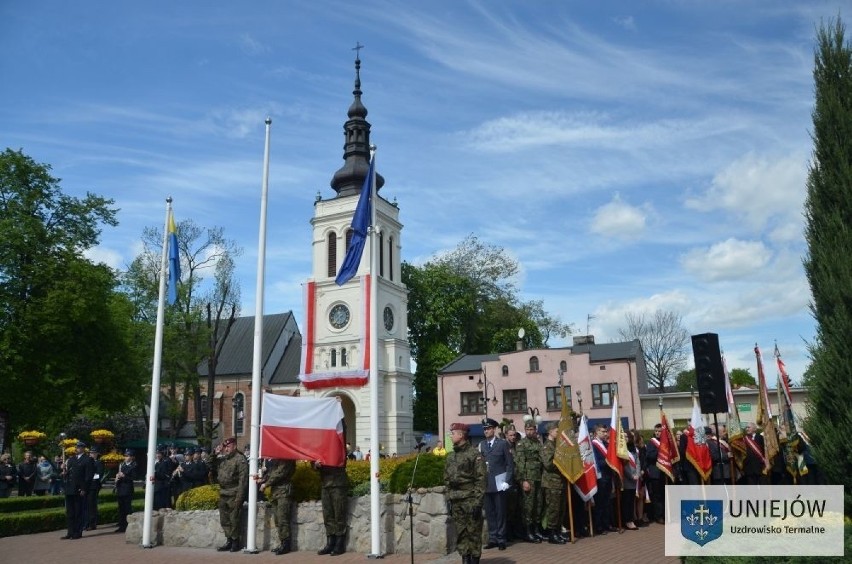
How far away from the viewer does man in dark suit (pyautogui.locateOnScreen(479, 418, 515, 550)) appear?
1160cm

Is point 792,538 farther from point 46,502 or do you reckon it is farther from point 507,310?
point 507,310

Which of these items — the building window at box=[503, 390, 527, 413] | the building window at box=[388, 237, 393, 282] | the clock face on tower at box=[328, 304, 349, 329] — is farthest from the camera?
the building window at box=[388, 237, 393, 282]

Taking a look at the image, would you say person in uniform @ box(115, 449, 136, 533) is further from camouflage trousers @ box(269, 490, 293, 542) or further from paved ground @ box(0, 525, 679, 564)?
camouflage trousers @ box(269, 490, 293, 542)

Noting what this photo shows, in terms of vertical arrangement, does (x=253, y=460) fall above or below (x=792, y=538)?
above

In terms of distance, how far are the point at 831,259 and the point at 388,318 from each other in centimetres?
4940

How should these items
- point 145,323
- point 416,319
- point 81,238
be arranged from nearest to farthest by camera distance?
point 81,238 < point 145,323 < point 416,319

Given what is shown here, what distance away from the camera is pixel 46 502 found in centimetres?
1938

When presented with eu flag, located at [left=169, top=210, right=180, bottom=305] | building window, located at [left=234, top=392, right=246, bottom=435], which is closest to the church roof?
building window, located at [left=234, top=392, right=246, bottom=435]

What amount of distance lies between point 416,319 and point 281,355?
46.7 ft

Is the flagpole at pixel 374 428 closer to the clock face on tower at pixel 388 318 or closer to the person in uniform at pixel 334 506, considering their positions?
the person in uniform at pixel 334 506

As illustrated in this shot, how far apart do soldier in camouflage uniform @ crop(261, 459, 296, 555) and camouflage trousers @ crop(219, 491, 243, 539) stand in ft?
2.05

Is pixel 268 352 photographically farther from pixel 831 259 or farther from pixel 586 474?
pixel 831 259

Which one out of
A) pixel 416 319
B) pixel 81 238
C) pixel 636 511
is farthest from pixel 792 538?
pixel 416 319

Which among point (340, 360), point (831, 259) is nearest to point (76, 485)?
point (831, 259)
